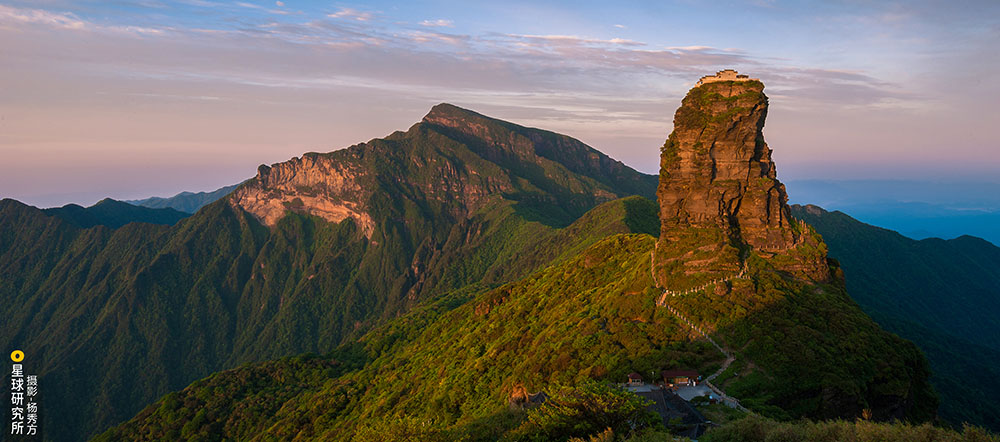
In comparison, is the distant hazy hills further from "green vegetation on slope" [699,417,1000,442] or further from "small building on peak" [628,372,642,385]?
Result: "green vegetation on slope" [699,417,1000,442]

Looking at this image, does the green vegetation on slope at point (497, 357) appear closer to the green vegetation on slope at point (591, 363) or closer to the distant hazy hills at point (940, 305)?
the green vegetation on slope at point (591, 363)

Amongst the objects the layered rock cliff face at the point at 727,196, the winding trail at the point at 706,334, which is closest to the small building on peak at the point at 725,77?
the layered rock cliff face at the point at 727,196

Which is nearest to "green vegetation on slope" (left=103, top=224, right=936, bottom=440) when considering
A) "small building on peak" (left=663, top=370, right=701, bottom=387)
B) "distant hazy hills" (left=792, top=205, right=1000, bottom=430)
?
"small building on peak" (left=663, top=370, right=701, bottom=387)

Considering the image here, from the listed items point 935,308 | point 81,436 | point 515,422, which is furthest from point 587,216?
point 81,436

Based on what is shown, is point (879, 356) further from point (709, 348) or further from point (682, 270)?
point (682, 270)

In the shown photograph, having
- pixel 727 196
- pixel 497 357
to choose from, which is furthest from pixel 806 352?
pixel 497 357

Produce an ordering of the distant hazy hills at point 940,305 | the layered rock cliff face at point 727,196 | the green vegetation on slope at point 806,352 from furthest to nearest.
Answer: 1. the distant hazy hills at point 940,305
2. the layered rock cliff face at point 727,196
3. the green vegetation on slope at point 806,352

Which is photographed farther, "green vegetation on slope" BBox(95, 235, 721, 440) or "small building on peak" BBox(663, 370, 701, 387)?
"green vegetation on slope" BBox(95, 235, 721, 440)
